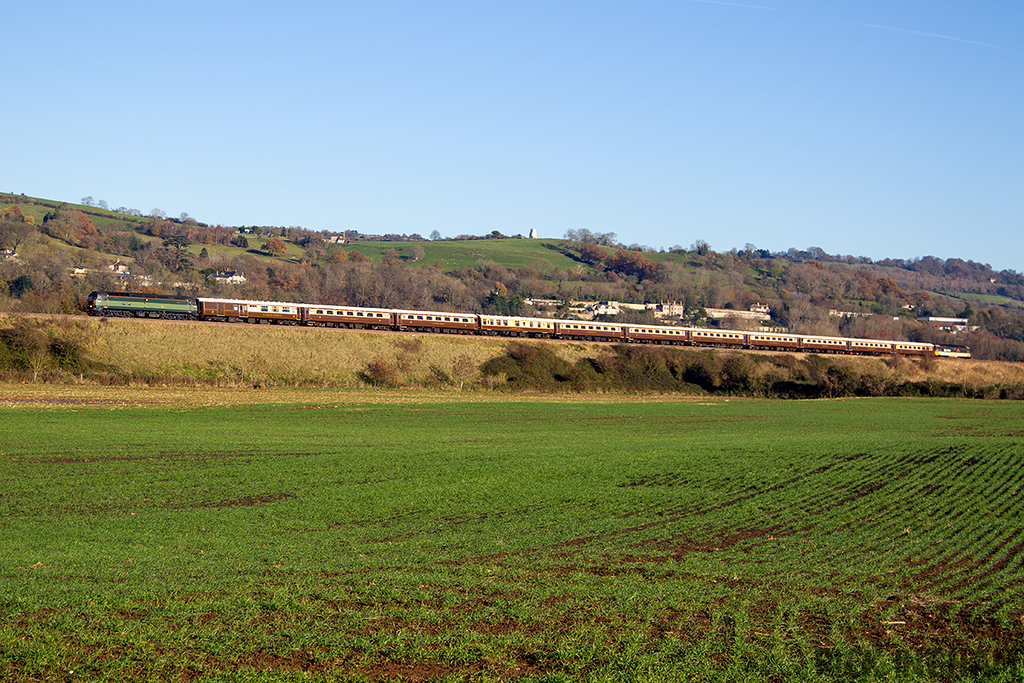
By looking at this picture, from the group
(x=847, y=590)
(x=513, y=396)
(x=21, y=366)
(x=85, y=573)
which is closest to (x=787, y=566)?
(x=847, y=590)

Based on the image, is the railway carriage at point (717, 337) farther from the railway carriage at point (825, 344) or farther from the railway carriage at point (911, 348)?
the railway carriage at point (911, 348)

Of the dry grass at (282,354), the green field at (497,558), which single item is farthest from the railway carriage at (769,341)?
the green field at (497,558)

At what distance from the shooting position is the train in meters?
65.7

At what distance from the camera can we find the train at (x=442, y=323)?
216 feet

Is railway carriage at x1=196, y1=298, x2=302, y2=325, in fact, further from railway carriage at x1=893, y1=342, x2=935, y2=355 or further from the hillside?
railway carriage at x1=893, y1=342, x2=935, y2=355

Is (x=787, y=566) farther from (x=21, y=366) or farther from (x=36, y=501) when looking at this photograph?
(x=21, y=366)

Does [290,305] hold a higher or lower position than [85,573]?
higher

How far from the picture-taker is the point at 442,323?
75312 millimetres

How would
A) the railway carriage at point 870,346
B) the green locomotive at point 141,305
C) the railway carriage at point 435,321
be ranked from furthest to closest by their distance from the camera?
the railway carriage at point 870,346, the railway carriage at point 435,321, the green locomotive at point 141,305

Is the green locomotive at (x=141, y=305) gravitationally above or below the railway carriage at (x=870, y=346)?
below

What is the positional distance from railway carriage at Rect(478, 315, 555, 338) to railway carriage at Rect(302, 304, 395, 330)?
971cm

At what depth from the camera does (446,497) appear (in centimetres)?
2197

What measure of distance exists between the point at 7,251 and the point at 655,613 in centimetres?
12892

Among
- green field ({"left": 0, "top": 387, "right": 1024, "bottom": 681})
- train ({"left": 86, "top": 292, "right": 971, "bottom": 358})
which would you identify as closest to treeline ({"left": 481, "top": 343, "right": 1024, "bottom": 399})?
train ({"left": 86, "top": 292, "right": 971, "bottom": 358})
